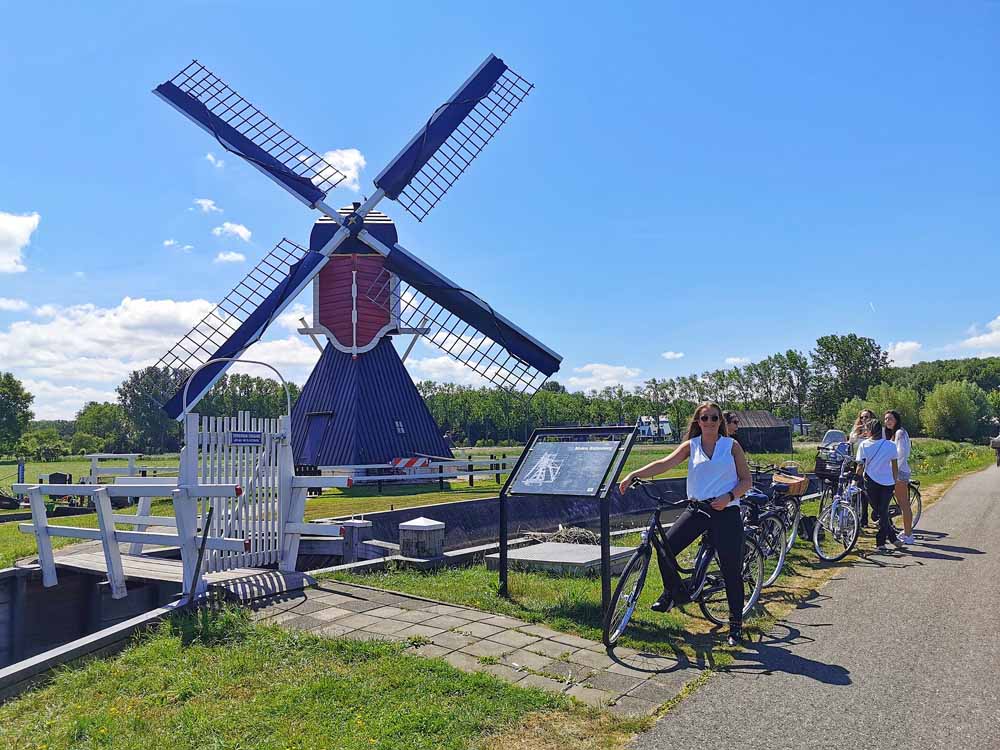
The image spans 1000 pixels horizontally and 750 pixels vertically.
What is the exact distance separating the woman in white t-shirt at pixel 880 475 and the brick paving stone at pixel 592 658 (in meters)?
5.76

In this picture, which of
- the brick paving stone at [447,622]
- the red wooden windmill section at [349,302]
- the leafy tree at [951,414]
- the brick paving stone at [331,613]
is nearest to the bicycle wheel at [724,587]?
the brick paving stone at [447,622]

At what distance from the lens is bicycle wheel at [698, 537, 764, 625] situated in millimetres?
5848

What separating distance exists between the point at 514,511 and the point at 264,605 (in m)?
8.97

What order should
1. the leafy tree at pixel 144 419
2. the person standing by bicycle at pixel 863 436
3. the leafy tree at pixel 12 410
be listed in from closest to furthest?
the person standing by bicycle at pixel 863 436 < the leafy tree at pixel 12 410 < the leafy tree at pixel 144 419

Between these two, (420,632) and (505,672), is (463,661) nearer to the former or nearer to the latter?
(505,672)

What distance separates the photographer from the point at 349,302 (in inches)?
836

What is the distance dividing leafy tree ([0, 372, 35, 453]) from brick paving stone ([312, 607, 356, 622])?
54859 millimetres

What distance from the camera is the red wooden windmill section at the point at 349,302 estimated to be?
837 inches

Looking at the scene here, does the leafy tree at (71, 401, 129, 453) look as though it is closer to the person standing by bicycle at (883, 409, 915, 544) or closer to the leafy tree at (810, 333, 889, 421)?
the leafy tree at (810, 333, 889, 421)

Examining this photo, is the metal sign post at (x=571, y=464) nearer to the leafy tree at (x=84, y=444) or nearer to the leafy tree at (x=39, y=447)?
the leafy tree at (x=39, y=447)

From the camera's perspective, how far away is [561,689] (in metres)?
4.37

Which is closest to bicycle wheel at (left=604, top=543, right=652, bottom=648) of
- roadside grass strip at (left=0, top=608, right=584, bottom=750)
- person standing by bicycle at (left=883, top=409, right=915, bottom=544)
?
roadside grass strip at (left=0, top=608, right=584, bottom=750)

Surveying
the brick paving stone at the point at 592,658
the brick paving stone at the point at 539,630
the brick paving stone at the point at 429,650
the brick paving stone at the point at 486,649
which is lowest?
the brick paving stone at the point at 592,658

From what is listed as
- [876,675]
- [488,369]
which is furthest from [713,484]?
[488,369]
